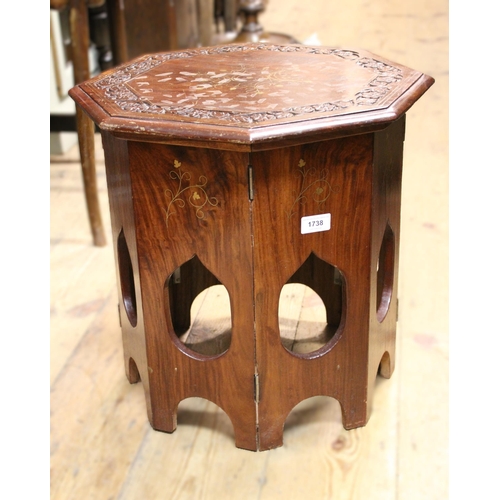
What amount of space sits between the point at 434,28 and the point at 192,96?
3.56 meters

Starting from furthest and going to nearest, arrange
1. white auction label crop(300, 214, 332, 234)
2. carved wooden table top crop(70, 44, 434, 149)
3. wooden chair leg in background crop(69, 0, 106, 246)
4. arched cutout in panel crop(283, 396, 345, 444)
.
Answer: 1. wooden chair leg in background crop(69, 0, 106, 246)
2. arched cutout in panel crop(283, 396, 345, 444)
3. white auction label crop(300, 214, 332, 234)
4. carved wooden table top crop(70, 44, 434, 149)

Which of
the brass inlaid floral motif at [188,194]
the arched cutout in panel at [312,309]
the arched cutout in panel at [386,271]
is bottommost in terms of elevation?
the arched cutout in panel at [312,309]

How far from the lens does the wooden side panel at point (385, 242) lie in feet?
5.32

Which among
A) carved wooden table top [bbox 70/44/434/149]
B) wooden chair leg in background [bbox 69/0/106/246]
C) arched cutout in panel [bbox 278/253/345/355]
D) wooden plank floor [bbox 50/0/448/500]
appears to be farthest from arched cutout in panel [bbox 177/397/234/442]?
wooden chair leg in background [bbox 69/0/106/246]

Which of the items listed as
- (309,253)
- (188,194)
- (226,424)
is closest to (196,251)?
(188,194)

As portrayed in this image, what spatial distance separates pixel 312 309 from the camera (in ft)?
7.18

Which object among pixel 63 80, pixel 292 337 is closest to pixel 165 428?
pixel 292 337

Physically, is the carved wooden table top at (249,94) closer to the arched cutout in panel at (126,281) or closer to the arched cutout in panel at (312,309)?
the arched cutout in panel at (126,281)

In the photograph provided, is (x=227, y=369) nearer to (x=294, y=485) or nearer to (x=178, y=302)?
(x=294, y=485)

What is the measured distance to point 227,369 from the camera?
5.58 ft

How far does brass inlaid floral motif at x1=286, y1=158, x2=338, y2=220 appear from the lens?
151 centimetres

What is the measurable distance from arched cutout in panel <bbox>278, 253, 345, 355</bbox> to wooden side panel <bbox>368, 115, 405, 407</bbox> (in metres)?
0.14

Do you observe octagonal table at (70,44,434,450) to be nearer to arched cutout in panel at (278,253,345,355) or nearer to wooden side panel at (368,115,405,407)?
wooden side panel at (368,115,405,407)

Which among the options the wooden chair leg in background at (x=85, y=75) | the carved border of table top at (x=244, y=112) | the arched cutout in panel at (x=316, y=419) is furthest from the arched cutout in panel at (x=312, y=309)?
the wooden chair leg in background at (x=85, y=75)
